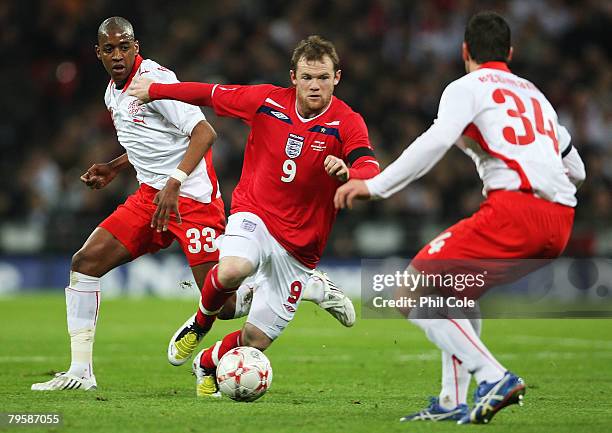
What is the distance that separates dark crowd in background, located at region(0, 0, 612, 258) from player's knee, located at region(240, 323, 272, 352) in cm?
1067

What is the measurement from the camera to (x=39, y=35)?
69.7 ft

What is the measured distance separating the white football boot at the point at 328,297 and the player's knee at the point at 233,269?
1.40 meters

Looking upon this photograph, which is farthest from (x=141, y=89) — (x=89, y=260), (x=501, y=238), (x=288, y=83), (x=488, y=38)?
(x=288, y=83)

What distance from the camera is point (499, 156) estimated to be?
6.10 meters

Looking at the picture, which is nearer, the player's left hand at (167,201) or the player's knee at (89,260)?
the player's left hand at (167,201)

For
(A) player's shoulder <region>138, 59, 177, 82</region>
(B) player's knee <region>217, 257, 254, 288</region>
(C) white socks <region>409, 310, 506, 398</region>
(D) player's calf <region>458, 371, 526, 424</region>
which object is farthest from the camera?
(A) player's shoulder <region>138, 59, 177, 82</region>

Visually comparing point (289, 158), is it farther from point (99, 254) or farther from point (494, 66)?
point (494, 66)

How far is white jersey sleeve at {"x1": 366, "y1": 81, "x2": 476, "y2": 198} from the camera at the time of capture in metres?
5.96

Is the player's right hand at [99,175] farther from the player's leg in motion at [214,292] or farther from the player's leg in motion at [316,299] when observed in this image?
the player's leg in motion at [316,299]

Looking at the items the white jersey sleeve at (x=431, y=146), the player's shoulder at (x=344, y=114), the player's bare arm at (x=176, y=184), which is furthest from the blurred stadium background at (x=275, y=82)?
the white jersey sleeve at (x=431, y=146)

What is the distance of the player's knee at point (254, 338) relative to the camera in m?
7.68

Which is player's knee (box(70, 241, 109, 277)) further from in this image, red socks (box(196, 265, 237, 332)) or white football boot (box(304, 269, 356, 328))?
white football boot (box(304, 269, 356, 328))

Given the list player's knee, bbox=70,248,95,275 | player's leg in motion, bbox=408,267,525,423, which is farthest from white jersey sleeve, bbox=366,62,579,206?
player's knee, bbox=70,248,95,275

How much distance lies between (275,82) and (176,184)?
11.6 meters
